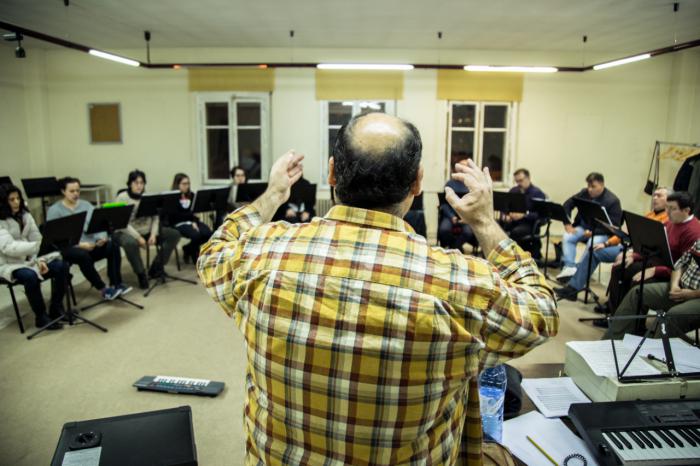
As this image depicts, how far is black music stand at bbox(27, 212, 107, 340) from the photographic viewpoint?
3.81 metres

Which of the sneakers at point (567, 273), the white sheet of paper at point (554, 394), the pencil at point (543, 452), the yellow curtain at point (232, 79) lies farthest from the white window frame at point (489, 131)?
the pencil at point (543, 452)

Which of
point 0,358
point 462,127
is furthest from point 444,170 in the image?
point 0,358

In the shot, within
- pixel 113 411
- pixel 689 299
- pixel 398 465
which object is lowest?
pixel 113 411

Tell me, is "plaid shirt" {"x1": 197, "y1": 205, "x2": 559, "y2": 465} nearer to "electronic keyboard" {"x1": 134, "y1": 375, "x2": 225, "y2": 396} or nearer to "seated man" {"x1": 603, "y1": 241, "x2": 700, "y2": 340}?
"electronic keyboard" {"x1": 134, "y1": 375, "x2": 225, "y2": 396}

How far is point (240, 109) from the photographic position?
7.69m

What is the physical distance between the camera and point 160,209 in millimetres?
5316

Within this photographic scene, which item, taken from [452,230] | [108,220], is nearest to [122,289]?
[108,220]

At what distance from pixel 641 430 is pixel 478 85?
271 inches

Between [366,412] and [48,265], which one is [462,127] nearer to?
→ [48,265]

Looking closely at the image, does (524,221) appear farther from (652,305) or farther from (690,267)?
(690,267)

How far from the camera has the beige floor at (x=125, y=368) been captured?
268cm

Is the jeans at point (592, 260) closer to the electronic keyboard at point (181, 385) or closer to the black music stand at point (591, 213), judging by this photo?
the black music stand at point (591, 213)

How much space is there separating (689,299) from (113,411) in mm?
3963

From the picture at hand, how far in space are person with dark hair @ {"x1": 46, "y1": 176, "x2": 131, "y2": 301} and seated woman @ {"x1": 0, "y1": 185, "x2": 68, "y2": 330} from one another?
0.30 meters
